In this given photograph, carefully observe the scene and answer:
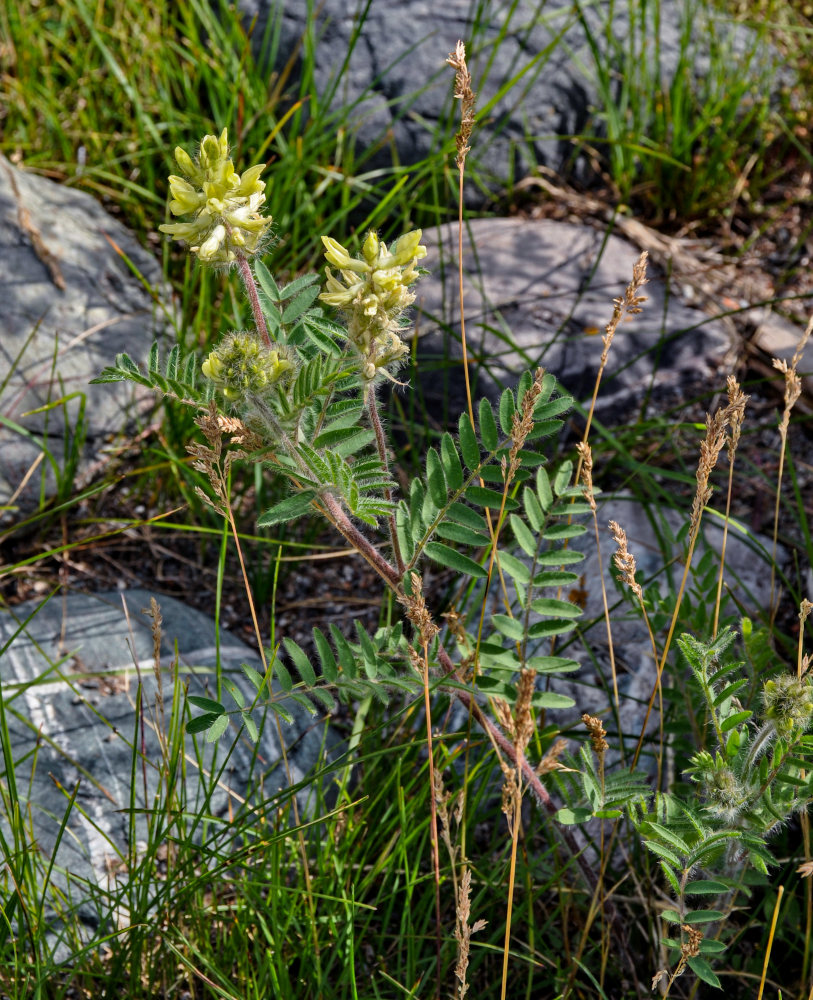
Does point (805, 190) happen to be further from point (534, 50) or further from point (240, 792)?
point (240, 792)

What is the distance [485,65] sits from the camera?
3.31m

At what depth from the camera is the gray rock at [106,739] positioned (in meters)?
1.79

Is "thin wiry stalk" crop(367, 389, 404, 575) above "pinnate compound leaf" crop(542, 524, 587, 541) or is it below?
above

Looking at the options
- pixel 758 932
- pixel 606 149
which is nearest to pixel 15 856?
pixel 758 932

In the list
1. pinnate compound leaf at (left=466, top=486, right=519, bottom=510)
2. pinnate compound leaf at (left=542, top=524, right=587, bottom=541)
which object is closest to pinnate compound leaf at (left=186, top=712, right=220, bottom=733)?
pinnate compound leaf at (left=466, top=486, right=519, bottom=510)

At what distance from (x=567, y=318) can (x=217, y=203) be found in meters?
1.69

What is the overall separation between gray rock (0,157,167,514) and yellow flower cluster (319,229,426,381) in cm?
144

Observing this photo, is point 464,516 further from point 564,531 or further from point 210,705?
point 210,705

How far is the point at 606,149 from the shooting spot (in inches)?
138

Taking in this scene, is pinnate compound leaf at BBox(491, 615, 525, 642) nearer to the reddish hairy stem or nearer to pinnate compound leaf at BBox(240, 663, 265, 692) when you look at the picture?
pinnate compound leaf at BBox(240, 663, 265, 692)

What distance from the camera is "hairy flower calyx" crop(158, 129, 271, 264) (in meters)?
1.17

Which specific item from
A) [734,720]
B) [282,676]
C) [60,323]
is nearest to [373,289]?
[282,676]

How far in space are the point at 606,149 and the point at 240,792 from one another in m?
2.71

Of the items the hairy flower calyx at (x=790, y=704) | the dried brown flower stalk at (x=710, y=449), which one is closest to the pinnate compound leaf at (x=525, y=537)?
the dried brown flower stalk at (x=710, y=449)
